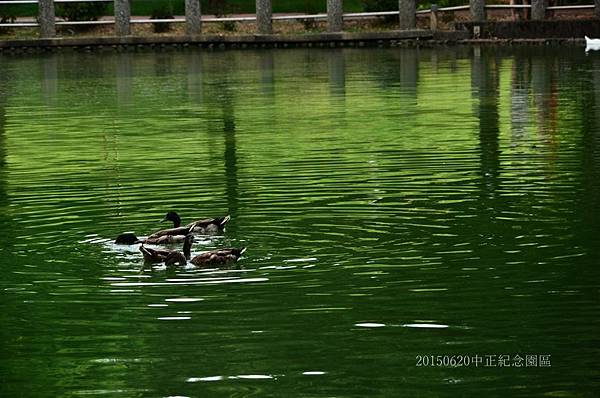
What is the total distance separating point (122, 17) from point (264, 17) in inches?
235

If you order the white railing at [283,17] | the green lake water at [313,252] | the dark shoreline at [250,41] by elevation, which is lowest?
the green lake water at [313,252]

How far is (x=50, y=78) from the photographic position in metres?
48.2

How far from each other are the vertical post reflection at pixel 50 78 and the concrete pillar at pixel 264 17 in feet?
27.6

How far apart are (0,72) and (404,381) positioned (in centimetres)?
4192

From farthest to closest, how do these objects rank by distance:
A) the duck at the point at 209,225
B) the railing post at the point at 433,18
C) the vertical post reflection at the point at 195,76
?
the railing post at the point at 433,18 < the vertical post reflection at the point at 195,76 < the duck at the point at 209,225

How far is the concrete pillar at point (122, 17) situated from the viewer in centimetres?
6331

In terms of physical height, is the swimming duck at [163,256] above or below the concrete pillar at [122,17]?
below

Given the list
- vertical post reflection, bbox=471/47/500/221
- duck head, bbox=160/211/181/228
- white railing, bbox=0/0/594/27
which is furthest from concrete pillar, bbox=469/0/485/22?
duck head, bbox=160/211/181/228

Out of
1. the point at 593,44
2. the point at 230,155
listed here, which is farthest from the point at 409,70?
the point at 230,155

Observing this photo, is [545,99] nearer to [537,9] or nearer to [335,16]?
[537,9]

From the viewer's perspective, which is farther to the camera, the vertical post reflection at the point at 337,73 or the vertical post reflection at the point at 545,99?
the vertical post reflection at the point at 337,73

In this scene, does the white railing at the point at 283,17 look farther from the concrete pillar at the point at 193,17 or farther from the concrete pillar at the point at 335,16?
the concrete pillar at the point at 335,16

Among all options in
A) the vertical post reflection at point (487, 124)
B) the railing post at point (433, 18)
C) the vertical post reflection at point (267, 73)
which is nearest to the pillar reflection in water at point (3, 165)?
the vertical post reflection at point (487, 124)

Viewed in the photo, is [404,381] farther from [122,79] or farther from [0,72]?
[0,72]
